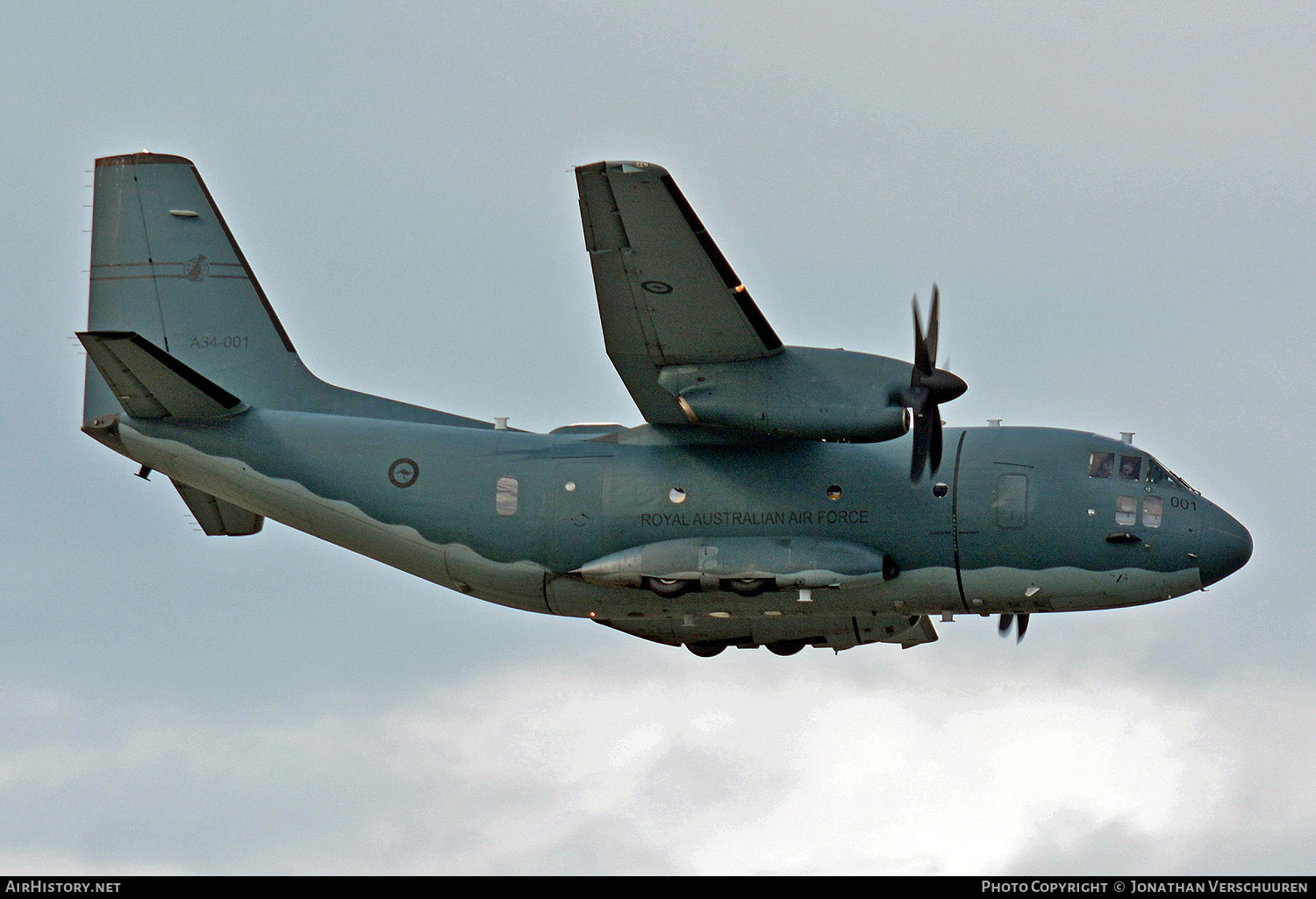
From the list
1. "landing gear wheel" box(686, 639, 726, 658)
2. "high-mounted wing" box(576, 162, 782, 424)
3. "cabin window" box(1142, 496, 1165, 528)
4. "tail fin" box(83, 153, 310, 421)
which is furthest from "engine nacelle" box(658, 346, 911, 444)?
"tail fin" box(83, 153, 310, 421)

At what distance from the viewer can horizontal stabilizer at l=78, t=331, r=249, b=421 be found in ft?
93.7

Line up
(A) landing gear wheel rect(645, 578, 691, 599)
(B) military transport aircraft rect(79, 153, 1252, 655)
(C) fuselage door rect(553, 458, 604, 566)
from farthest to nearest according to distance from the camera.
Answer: (C) fuselage door rect(553, 458, 604, 566), (A) landing gear wheel rect(645, 578, 691, 599), (B) military transport aircraft rect(79, 153, 1252, 655)

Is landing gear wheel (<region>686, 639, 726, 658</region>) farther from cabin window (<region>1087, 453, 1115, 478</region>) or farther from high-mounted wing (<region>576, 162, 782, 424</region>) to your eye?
cabin window (<region>1087, 453, 1115, 478</region>)

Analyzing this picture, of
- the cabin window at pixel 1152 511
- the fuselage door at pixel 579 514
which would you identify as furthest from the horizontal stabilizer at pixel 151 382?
the cabin window at pixel 1152 511

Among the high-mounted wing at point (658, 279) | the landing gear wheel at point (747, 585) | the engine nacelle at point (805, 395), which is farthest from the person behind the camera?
the landing gear wheel at point (747, 585)

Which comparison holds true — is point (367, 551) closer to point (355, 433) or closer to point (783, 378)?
point (355, 433)

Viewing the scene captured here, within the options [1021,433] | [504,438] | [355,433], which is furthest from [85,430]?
[1021,433]

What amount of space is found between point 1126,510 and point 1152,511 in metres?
0.40

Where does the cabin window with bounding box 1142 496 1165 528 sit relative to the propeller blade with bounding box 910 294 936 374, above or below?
below

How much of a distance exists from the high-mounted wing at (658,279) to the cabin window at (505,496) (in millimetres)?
3061

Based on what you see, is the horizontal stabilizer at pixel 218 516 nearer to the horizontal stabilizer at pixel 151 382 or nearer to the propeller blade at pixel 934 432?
the horizontal stabilizer at pixel 151 382

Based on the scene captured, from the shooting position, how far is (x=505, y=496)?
96.6 feet

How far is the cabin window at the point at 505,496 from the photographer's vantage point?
29.4 meters

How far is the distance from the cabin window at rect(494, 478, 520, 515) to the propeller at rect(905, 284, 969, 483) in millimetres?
6709
